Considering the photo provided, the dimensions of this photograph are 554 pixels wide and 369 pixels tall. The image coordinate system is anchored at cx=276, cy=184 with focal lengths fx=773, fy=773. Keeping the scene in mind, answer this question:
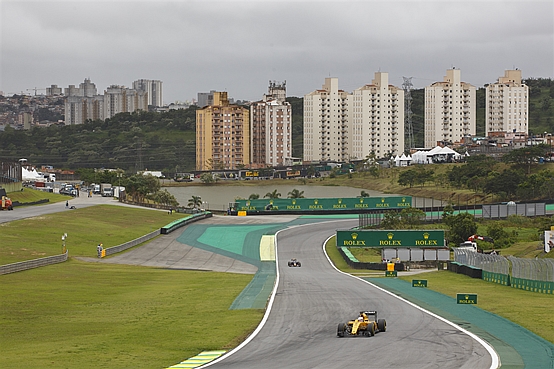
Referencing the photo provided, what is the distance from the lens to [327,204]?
111 m

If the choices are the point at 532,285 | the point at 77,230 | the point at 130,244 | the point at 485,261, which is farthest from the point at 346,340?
the point at 77,230

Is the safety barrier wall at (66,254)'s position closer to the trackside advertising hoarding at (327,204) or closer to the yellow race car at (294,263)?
the trackside advertising hoarding at (327,204)

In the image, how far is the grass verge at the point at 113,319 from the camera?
21672 millimetres

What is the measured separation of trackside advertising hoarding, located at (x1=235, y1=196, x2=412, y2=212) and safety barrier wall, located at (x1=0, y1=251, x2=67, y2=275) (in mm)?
58554

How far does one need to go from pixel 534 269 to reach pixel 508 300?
4315 mm

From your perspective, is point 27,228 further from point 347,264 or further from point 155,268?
point 347,264

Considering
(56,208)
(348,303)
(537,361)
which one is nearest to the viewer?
(537,361)

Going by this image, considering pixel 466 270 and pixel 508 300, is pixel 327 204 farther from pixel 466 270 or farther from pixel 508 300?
pixel 508 300

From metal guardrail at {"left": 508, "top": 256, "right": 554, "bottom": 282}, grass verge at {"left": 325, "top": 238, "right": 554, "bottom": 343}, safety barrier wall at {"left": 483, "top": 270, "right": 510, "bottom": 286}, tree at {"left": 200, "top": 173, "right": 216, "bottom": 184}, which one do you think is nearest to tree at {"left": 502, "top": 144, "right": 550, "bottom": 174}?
tree at {"left": 200, "top": 173, "right": 216, "bottom": 184}

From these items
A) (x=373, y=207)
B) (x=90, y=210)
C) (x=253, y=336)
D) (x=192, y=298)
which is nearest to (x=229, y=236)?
(x=90, y=210)

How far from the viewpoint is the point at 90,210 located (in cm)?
9275

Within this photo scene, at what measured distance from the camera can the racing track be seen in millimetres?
19562

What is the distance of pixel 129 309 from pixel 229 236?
51.2 metres

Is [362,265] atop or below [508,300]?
below
